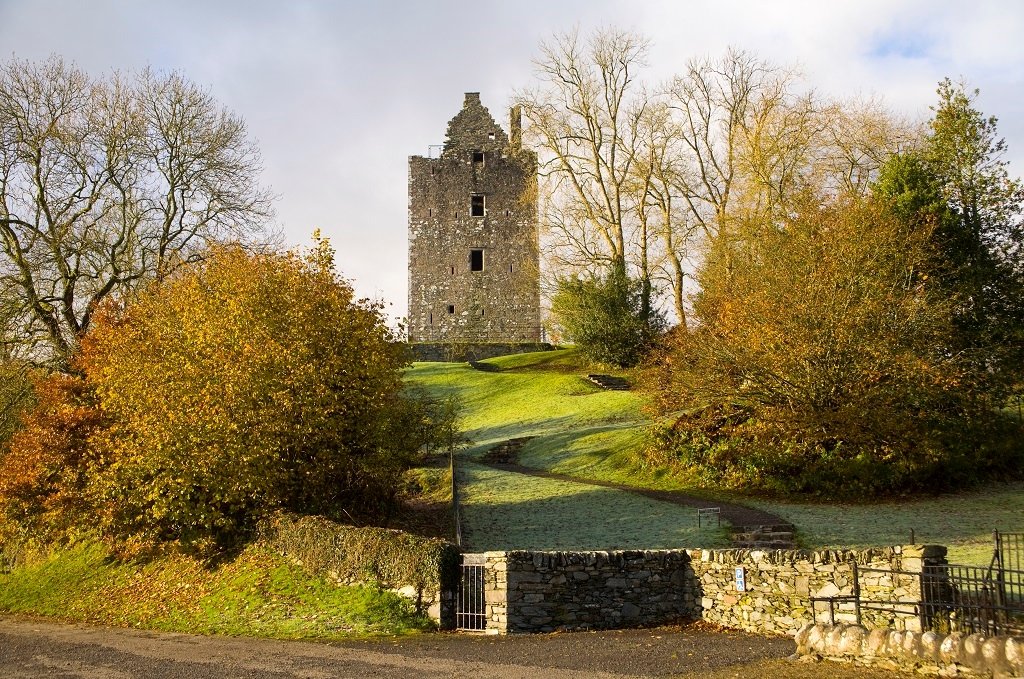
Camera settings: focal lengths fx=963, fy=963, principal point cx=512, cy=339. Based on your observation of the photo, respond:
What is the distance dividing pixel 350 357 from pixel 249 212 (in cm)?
1294

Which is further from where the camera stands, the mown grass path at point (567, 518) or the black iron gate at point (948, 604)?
the mown grass path at point (567, 518)

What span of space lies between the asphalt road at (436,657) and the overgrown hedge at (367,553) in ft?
4.13

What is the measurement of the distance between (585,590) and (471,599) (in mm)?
2023

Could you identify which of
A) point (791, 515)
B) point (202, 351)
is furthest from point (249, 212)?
point (791, 515)

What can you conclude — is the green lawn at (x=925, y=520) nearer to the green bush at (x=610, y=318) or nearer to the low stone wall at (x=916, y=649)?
the low stone wall at (x=916, y=649)

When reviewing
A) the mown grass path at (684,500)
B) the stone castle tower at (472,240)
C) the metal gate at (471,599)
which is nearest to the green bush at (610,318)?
the stone castle tower at (472,240)

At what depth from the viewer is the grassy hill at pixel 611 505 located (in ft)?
71.6

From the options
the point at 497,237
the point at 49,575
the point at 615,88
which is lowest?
the point at 49,575

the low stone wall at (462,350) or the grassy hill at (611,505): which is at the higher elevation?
the low stone wall at (462,350)

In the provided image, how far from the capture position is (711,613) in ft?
55.7

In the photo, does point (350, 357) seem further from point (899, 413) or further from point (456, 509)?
point (899, 413)

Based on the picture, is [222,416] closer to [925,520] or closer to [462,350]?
[925,520]

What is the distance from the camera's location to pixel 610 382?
44000 millimetres

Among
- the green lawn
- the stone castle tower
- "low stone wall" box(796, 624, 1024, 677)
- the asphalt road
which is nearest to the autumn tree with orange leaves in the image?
the asphalt road
